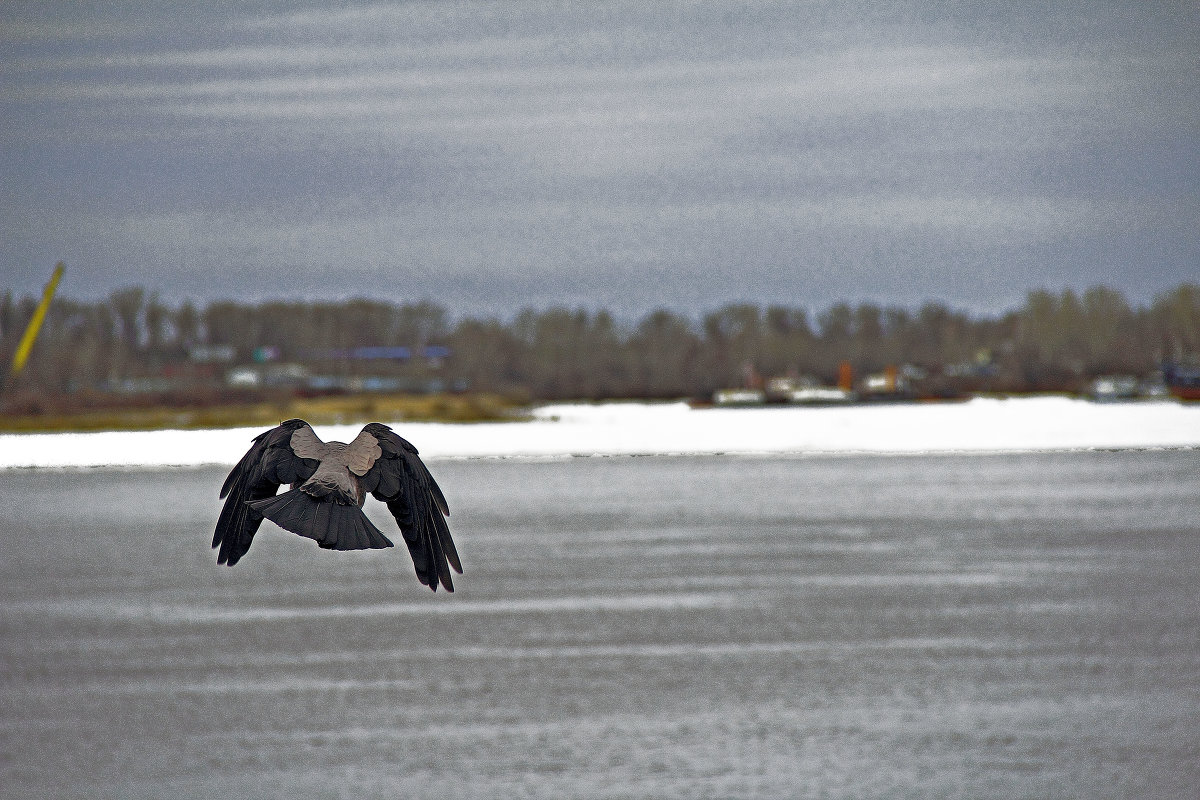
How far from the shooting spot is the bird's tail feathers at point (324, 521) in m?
5.24

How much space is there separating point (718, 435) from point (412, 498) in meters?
91.3

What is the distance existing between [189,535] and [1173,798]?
3074 cm

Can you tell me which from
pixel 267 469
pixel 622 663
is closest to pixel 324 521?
pixel 267 469

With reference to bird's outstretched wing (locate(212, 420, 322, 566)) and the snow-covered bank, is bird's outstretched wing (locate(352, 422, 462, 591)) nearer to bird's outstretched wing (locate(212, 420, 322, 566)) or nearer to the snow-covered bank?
bird's outstretched wing (locate(212, 420, 322, 566))

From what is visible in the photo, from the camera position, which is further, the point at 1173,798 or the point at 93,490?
the point at 93,490

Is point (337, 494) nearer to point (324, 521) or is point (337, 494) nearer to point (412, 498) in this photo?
point (324, 521)

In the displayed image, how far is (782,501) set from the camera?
51.4m

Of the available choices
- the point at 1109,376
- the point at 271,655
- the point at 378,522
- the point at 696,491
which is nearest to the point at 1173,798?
the point at 271,655

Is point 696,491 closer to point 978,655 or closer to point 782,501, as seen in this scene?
point 782,501

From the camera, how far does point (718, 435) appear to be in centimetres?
9719

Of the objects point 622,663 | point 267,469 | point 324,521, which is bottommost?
point 622,663

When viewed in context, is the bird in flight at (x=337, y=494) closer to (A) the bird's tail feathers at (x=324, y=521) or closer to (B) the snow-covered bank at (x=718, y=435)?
(A) the bird's tail feathers at (x=324, y=521)

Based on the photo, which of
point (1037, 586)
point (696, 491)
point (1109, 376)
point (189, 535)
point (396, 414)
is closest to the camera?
point (1037, 586)

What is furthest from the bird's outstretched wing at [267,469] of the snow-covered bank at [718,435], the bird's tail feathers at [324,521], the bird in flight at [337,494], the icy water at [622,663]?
the snow-covered bank at [718,435]
